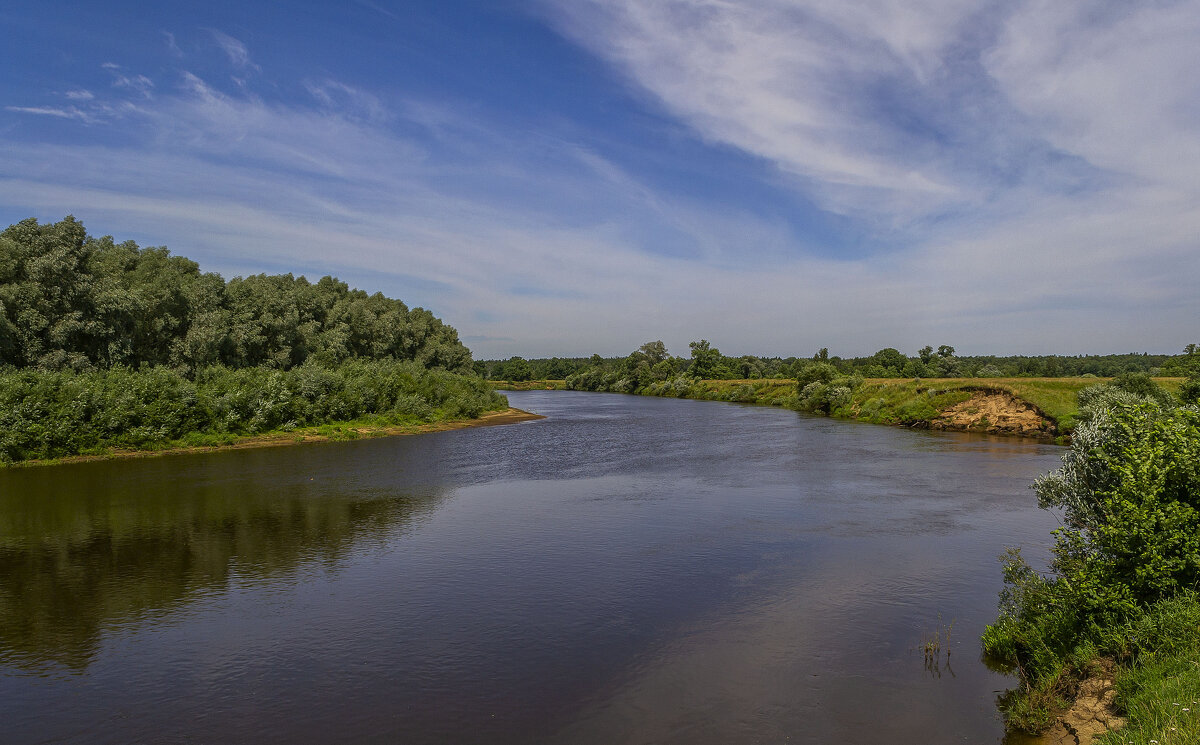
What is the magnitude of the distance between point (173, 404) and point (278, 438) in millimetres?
6658

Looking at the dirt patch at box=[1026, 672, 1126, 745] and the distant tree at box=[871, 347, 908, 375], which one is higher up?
the distant tree at box=[871, 347, 908, 375]

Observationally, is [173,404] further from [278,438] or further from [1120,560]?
[1120,560]

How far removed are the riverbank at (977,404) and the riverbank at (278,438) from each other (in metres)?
37.5

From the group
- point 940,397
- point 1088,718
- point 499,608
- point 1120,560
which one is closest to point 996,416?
point 940,397

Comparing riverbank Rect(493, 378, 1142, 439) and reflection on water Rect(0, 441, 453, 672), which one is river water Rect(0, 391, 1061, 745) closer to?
reflection on water Rect(0, 441, 453, 672)

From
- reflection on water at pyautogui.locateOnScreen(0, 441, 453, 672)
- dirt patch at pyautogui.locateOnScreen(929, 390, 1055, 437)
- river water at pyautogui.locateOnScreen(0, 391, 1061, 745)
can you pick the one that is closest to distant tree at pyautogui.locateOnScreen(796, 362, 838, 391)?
dirt patch at pyautogui.locateOnScreen(929, 390, 1055, 437)

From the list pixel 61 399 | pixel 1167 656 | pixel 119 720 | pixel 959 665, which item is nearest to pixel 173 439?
pixel 61 399

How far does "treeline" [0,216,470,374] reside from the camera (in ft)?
117

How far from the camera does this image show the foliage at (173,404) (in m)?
32.1

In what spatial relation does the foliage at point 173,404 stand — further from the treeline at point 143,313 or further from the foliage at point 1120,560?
the foliage at point 1120,560

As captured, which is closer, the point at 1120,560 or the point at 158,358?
the point at 1120,560

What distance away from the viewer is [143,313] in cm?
4325

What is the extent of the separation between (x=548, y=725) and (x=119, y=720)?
21.1ft

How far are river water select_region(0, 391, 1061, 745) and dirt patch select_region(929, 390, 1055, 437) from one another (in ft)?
77.2
